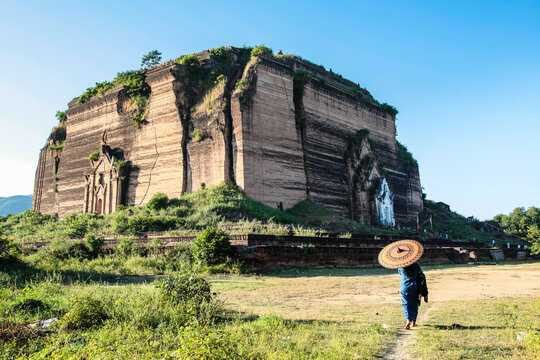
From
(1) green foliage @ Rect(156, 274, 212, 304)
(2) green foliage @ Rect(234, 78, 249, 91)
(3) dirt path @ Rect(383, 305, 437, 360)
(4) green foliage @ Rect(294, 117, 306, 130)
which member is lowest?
(3) dirt path @ Rect(383, 305, 437, 360)

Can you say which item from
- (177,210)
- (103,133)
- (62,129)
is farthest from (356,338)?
(62,129)

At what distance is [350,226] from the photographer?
76.3 ft

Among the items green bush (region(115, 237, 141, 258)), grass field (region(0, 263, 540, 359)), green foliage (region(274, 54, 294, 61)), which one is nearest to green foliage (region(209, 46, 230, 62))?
green foliage (region(274, 54, 294, 61))

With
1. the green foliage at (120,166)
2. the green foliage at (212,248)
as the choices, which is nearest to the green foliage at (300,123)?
the green foliage at (120,166)

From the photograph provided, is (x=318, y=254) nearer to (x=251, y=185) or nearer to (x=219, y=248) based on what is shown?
(x=219, y=248)

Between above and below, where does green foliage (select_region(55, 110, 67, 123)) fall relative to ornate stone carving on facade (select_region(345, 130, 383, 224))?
above

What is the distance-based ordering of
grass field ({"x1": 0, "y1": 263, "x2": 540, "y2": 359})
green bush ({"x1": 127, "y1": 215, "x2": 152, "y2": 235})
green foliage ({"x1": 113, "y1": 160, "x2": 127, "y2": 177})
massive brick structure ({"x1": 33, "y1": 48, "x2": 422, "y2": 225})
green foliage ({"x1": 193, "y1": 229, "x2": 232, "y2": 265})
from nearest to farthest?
grass field ({"x1": 0, "y1": 263, "x2": 540, "y2": 359}) → green foliage ({"x1": 193, "y1": 229, "x2": 232, "y2": 265}) → green bush ({"x1": 127, "y1": 215, "x2": 152, "y2": 235}) → massive brick structure ({"x1": 33, "y1": 48, "x2": 422, "y2": 225}) → green foliage ({"x1": 113, "y1": 160, "x2": 127, "y2": 177})

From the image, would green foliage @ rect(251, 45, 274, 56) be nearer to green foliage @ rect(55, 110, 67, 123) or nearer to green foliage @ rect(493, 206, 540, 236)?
green foliage @ rect(55, 110, 67, 123)

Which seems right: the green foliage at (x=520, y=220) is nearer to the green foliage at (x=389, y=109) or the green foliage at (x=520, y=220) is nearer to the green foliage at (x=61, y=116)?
the green foliage at (x=389, y=109)

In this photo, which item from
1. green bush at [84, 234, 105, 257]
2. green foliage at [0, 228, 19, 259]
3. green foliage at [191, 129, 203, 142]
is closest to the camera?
green foliage at [0, 228, 19, 259]

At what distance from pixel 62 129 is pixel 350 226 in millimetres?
24943

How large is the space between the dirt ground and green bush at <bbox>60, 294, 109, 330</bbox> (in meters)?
2.02

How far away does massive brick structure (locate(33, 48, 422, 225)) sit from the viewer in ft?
79.9

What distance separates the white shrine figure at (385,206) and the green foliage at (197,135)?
46.2 ft
